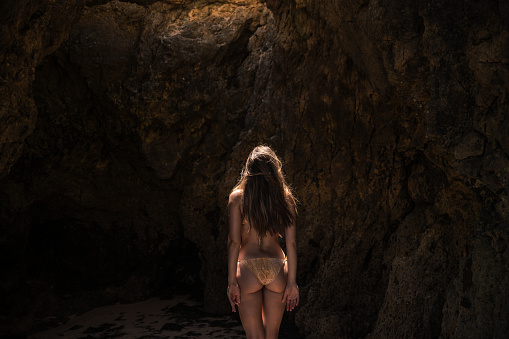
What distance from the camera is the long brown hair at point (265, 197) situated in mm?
→ 3793

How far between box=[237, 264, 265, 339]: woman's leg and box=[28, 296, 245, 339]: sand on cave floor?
8.03 ft

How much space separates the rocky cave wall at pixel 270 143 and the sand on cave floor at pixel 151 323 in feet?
0.99

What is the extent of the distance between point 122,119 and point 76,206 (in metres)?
1.47

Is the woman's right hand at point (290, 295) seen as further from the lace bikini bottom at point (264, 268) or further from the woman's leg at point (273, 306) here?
the lace bikini bottom at point (264, 268)

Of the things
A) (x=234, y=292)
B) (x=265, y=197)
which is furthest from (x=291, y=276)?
(x=265, y=197)

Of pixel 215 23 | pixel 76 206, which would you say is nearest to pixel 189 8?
pixel 215 23

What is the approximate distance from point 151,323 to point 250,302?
132 inches

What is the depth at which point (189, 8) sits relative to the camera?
733 centimetres

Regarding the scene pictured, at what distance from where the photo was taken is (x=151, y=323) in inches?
264

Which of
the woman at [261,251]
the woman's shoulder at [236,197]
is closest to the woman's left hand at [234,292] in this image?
the woman at [261,251]

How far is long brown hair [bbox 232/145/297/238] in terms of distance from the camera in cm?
379

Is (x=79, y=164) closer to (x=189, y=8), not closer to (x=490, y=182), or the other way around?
(x=189, y=8)

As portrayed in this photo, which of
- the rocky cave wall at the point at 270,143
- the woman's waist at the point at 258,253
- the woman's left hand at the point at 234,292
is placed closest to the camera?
the woman's left hand at the point at 234,292

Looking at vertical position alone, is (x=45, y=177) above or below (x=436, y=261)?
above
